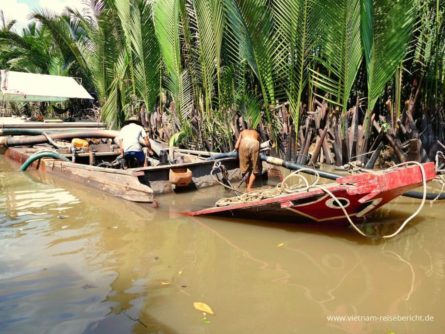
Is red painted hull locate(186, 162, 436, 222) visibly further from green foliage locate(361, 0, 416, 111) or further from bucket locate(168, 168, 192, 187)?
green foliage locate(361, 0, 416, 111)

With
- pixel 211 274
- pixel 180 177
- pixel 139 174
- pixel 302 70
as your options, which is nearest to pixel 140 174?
pixel 139 174

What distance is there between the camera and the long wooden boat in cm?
539

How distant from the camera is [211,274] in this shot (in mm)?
3307

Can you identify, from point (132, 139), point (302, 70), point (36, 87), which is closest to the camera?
point (132, 139)

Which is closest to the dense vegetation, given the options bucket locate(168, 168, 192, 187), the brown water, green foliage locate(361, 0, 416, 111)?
green foliage locate(361, 0, 416, 111)

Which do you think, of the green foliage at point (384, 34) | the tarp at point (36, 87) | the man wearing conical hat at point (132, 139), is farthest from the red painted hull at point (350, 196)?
the tarp at point (36, 87)

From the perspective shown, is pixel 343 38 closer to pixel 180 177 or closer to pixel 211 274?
pixel 180 177

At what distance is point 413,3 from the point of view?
6.10 m

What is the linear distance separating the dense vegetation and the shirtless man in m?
1.81

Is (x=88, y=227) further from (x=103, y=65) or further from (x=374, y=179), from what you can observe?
(x=103, y=65)

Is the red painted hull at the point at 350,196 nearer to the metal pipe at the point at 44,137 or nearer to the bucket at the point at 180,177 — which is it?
the bucket at the point at 180,177

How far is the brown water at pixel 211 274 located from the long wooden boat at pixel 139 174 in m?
0.41

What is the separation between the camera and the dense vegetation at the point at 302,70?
21.4ft

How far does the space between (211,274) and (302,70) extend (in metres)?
5.02
